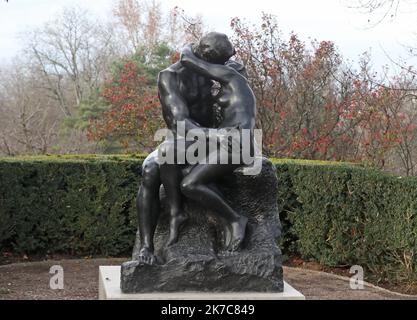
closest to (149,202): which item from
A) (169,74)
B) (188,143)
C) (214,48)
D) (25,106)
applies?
(188,143)

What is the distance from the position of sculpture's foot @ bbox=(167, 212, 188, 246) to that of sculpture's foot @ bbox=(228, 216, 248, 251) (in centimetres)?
40

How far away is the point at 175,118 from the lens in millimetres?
5480

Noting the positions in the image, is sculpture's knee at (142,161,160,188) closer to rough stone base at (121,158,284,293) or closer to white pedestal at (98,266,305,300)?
rough stone base at (121,158,284,293)

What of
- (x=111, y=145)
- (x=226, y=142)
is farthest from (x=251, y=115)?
(x=111, y=145)

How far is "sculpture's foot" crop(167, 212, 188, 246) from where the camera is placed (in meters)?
5.40

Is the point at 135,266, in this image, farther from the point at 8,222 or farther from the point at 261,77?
the point at 261,77

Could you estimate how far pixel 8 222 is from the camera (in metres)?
9.70

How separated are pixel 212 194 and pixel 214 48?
1.23m

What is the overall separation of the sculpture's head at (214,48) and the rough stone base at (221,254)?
0.94m

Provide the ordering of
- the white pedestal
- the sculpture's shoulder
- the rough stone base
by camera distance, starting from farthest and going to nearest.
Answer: the sculpture's shoulder, the rough stone base, the white pedestal

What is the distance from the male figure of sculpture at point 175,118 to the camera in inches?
211

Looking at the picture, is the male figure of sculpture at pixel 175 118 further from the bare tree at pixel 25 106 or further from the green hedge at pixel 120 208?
the bare tree at pixel 25 106

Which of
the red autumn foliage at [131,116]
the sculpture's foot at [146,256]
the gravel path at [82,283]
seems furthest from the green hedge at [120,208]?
the red autumn foliage at [131,116]

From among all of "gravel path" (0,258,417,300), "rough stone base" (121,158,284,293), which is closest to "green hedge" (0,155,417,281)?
"gravel path" (0,258,417,300)
